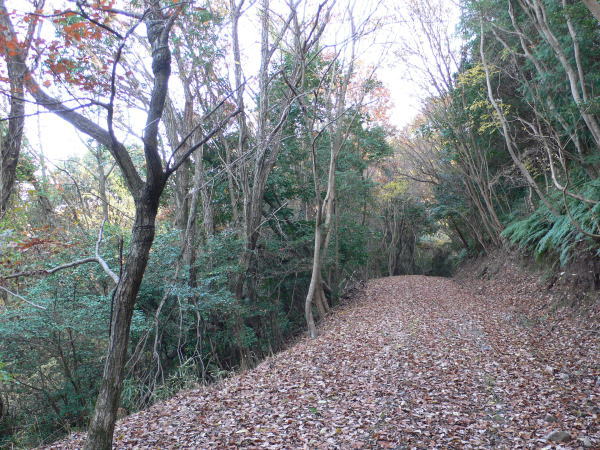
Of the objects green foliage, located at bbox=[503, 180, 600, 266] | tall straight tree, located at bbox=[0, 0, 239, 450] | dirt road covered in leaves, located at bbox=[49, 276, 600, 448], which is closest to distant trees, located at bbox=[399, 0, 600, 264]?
green foliage, located at bbox=[503, 180, 600, 266]

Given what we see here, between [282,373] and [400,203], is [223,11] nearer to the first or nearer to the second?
[282,373]

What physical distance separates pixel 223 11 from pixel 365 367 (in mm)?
10323

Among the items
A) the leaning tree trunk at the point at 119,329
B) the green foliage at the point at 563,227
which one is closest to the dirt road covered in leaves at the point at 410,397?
the leaning tree trunk at the point at 119,329

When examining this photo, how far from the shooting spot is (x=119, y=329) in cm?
377

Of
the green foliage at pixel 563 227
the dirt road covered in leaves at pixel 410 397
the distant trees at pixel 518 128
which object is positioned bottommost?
the dirt road covered in leaves at pixel 410 397

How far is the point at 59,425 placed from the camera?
33.3 ft

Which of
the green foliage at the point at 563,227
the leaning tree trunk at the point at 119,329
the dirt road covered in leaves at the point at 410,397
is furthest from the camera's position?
the green foliage at the point at 563,227

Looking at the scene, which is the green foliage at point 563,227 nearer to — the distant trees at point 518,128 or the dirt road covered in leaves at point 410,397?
the distant trees at point 518,128

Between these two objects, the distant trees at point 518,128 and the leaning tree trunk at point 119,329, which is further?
the distant trees at point 518,128

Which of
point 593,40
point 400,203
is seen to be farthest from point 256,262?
point 400,203

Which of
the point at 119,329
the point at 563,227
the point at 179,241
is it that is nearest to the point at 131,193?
the point at 119,329

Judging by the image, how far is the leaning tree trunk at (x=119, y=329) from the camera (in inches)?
145

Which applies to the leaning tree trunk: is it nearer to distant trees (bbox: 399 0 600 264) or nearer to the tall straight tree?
the tall straight tree

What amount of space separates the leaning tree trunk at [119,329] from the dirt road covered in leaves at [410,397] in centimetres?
120
